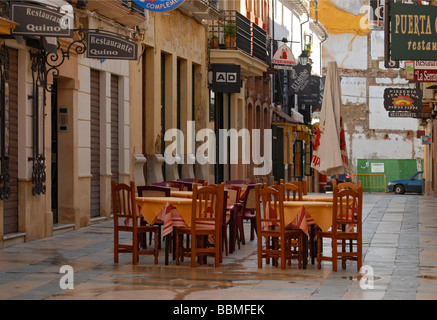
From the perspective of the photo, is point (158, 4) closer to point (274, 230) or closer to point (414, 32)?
point (414, 32)

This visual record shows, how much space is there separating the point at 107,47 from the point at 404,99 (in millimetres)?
25428

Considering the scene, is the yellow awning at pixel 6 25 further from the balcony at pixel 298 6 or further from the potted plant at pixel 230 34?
the balcony at pixel 298 6

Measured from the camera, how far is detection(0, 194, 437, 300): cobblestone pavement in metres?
9.74

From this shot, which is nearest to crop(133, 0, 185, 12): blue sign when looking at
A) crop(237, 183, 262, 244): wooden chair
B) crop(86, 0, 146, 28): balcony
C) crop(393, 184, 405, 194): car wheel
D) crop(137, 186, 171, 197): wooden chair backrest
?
crop(86, 0, 146, 28): balcony

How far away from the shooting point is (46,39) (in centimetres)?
1580

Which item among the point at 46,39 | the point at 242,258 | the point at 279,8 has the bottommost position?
the point at 242,258

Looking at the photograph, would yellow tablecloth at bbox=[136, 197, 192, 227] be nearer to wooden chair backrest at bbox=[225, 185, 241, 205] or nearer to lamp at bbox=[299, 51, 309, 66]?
wooden chair backrest at bbox=[225, 185, 241, 205]

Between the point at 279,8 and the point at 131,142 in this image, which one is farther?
the point at 279,8

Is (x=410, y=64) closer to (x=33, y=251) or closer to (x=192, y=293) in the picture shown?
(x=33, y=251)

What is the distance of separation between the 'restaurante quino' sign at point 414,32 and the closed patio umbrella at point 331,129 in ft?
9.22

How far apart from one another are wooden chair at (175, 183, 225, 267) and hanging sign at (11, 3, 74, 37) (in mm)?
3230

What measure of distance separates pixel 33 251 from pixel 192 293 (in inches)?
190

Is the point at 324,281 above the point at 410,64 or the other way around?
the other way around
